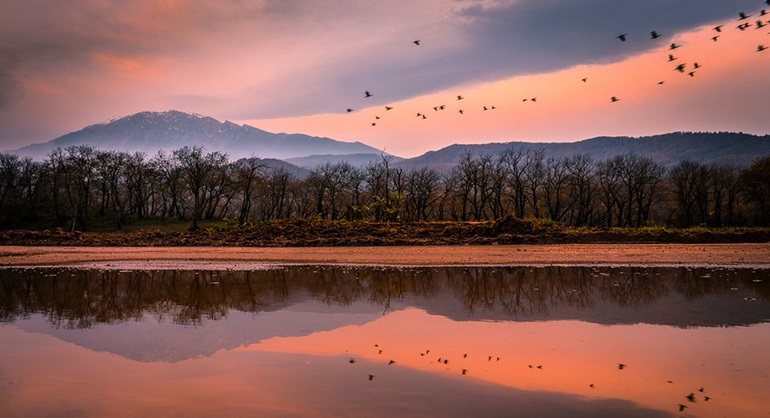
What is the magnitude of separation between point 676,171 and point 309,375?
108m

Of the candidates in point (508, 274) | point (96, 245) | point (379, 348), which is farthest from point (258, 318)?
point (96, 245)

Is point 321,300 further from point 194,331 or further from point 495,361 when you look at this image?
point 495,361

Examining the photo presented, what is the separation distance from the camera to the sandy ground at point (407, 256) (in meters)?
25.9

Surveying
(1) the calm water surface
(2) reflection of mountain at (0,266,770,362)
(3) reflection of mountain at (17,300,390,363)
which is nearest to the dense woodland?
(2) reflection of mountain at (0,266,770,362)

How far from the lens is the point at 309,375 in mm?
8500

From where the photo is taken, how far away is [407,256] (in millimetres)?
29734

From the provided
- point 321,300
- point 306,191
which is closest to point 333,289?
point 321,300

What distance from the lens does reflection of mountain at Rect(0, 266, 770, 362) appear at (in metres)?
11.7

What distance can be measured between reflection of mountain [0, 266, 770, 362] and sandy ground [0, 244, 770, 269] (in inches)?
144

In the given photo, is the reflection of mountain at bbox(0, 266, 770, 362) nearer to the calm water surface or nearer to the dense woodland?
the calm water surface

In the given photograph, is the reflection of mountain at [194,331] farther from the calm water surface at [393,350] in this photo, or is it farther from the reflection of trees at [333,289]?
the reflection of trees at [333,289]

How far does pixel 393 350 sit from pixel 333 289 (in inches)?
324

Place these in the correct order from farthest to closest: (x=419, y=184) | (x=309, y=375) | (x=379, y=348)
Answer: (x=419, y=184) → (x=379, y=348) → (x=309, y=375)

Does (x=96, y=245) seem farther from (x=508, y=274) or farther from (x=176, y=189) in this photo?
(x=176, y=189)
